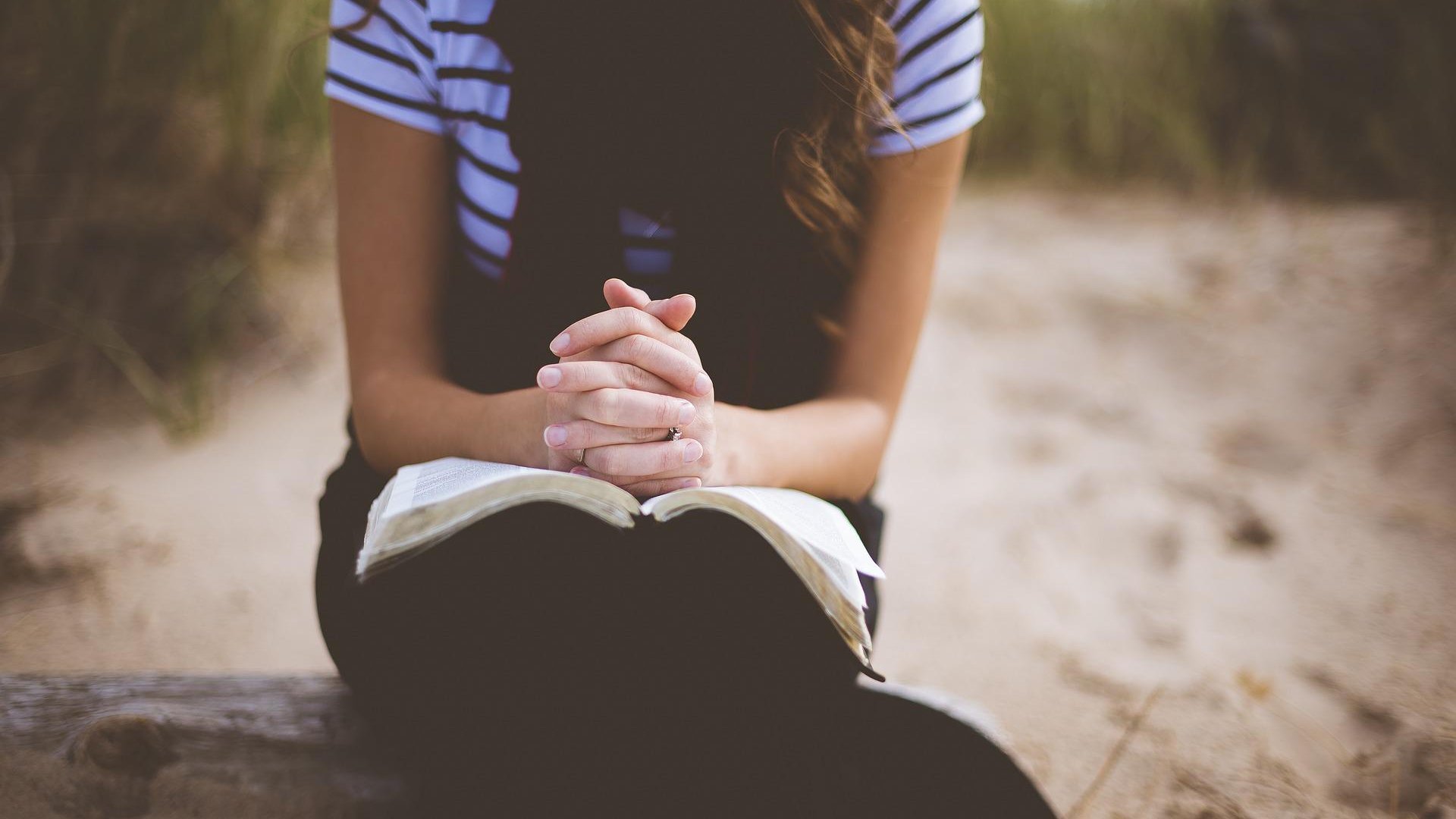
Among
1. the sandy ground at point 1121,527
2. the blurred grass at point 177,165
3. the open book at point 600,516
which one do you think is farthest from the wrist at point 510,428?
the sandy ground at point 1121,527

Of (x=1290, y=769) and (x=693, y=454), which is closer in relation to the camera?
(x=693, y=454)

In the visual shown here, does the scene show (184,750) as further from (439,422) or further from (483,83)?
(483,83)

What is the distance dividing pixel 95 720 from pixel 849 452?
973 millimetres

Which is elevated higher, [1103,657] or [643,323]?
[643,323]

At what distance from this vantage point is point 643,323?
816 mm

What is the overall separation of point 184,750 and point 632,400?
2.48ft

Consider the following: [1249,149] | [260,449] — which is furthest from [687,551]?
[1249,149]

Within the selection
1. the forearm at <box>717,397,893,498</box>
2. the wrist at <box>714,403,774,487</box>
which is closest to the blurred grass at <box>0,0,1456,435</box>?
the forearm at <box>717,397,893,498</box>

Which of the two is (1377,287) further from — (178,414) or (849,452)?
(178,414)

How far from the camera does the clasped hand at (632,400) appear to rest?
2.53ft

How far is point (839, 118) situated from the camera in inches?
36.5

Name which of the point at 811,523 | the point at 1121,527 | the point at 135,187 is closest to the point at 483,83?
the point at 811,523

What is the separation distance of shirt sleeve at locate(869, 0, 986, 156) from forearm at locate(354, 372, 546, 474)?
0.54 meters

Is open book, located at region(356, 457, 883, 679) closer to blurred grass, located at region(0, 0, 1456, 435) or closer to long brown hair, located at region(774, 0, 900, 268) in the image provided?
long brown hair, located at region(774, 0, 900, 268)
